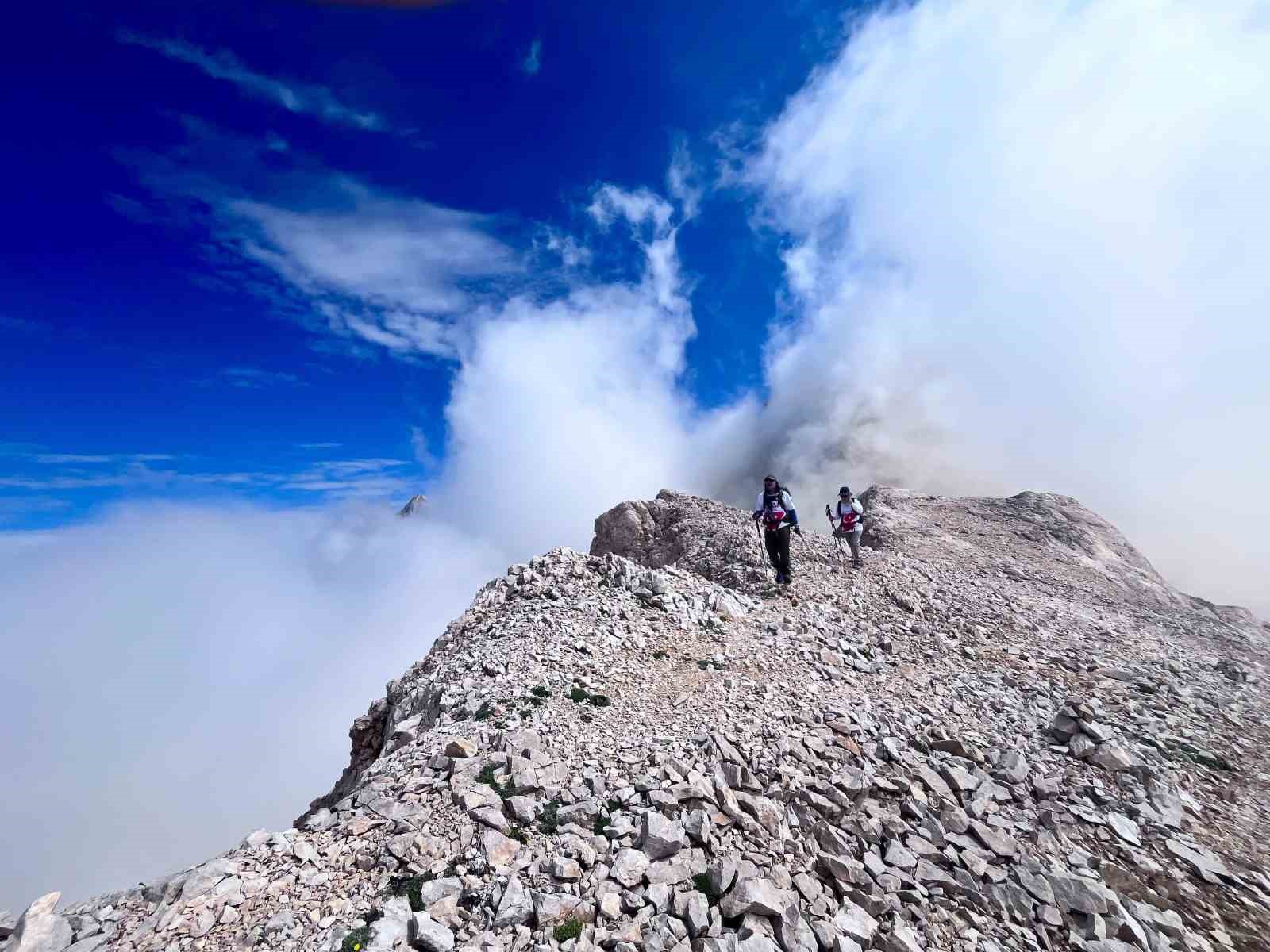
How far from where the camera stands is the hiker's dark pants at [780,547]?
717 inches

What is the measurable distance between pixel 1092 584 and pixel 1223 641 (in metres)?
5.09

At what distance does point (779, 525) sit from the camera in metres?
18.3

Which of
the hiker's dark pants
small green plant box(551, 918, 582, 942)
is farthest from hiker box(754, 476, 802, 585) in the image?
small green plant box(551, 918, 582, 942)

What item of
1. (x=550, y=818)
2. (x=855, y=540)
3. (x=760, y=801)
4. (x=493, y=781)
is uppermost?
(x=855, y=540)

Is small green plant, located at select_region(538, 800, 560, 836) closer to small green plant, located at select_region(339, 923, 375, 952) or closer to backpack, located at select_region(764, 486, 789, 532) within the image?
small green plant, located at select_region(339, 923, 375, 952)

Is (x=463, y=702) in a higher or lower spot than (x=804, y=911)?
higher

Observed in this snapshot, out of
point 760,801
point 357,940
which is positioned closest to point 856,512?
point 760,801

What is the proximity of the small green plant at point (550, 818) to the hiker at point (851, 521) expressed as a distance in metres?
15.6

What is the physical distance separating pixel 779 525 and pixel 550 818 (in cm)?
1254

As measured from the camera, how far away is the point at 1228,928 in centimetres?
690

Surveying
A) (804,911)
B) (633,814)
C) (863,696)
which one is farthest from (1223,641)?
(633,814)

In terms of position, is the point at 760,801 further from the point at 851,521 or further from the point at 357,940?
the point at 851,521

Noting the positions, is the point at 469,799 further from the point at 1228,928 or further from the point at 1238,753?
the point at 1238,753

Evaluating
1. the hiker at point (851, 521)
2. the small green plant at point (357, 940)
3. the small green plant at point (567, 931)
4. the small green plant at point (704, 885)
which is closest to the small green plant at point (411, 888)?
the small green plant at point (357, 940)
